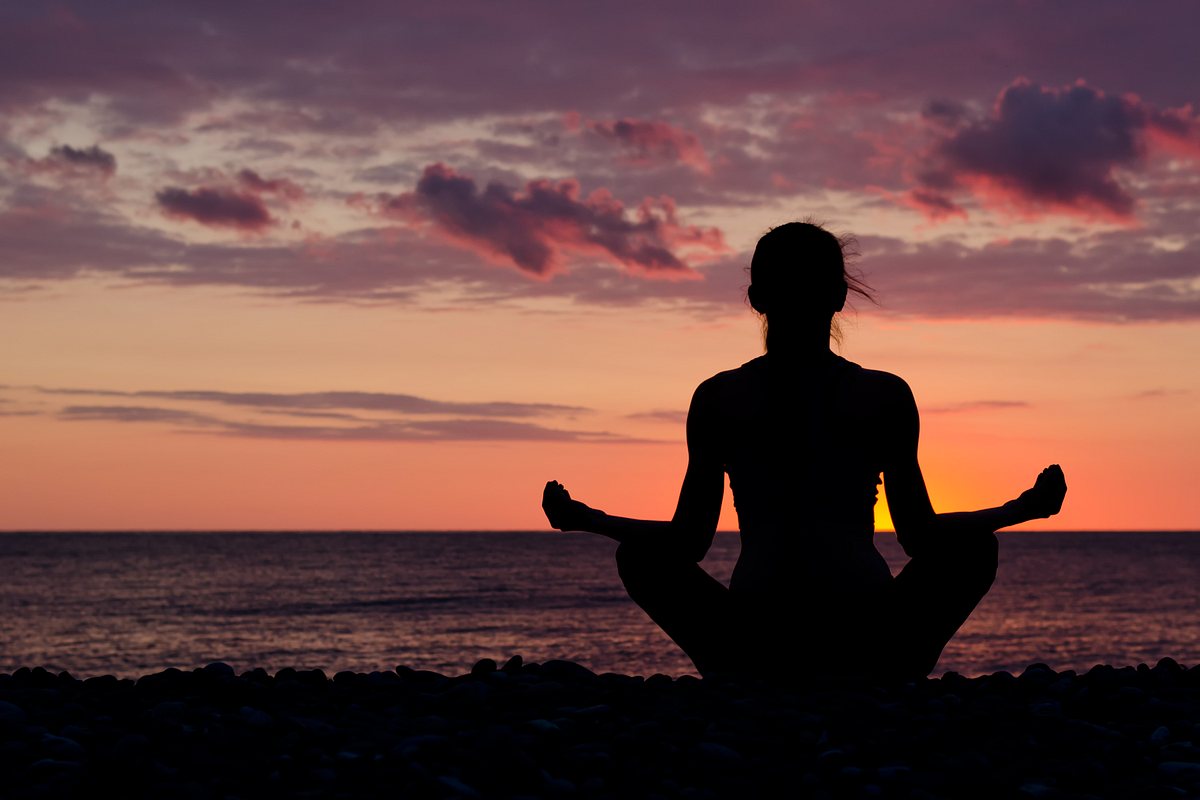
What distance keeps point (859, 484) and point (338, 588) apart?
296 ft

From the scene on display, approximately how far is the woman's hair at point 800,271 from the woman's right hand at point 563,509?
4.51ft

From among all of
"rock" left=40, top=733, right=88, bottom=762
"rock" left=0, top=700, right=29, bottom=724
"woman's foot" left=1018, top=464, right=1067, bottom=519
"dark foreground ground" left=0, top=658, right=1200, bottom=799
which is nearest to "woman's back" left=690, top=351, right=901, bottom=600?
"dark foreground ground" left=0, top=658, right=1200, bottom=799

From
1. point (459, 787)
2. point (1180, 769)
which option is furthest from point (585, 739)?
point (1180, 769)

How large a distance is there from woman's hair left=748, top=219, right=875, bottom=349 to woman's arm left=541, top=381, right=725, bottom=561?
582 millimetres

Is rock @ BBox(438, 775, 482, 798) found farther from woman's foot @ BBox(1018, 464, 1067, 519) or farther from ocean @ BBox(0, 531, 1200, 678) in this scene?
ocean @ BBox(0, 531, 1200, 678)

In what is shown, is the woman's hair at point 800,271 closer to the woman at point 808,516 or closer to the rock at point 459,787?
the woman at point 808,516

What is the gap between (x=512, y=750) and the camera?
4.45m

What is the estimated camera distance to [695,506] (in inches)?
233

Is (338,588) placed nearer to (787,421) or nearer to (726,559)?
(726,559)

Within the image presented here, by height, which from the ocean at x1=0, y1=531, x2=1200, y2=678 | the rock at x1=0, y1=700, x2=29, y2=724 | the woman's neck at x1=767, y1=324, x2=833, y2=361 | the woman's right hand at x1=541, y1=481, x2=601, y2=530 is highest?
the woman's neck at x1=767, y1=324, x2=833, y2=361

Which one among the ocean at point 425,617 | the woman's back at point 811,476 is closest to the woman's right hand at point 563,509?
the woman's back at point 811,476

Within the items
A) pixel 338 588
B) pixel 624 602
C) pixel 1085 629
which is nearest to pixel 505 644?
pixel 624 602

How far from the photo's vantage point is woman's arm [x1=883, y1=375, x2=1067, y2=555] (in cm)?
542

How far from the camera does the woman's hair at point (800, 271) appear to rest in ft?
18.6
